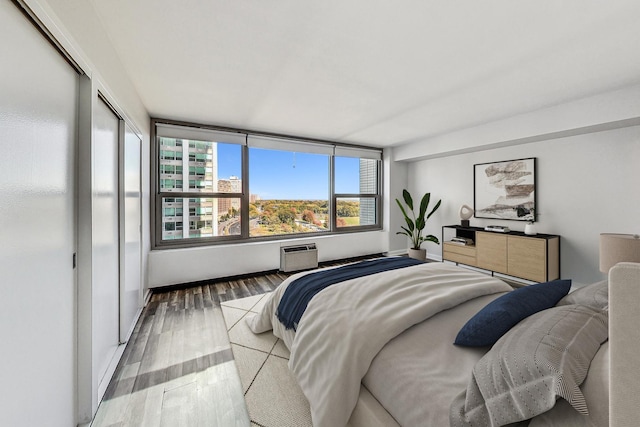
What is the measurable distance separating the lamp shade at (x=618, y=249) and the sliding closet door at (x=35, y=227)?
11.5 feet

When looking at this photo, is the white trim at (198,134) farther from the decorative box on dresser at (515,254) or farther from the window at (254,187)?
the decorative box on dresser at (515,254)

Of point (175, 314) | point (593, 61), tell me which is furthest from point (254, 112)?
point (593, 61)

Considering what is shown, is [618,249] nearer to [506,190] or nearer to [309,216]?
[506,190]

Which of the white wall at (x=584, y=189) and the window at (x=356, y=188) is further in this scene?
the window at (x=356, y=188)

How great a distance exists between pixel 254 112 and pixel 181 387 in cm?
291

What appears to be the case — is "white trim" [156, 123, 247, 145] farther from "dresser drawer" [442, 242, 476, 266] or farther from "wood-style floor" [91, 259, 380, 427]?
"dresser drawer" [442, 242, 476, 266]

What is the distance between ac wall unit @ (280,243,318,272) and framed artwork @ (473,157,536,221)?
2.91m

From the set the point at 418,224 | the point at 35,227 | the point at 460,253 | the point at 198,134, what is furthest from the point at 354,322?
the point at 418,224

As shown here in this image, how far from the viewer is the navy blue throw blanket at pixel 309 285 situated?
6.07 ft

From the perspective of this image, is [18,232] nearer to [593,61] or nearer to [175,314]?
[175,314]

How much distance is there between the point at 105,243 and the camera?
1729mm

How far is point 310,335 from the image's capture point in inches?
58.6

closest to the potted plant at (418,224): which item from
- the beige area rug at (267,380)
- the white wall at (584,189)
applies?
the white wall at (584,189)

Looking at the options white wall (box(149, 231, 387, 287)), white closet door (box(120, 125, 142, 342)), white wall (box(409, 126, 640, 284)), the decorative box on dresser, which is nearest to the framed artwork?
white wall (box(409, 126, 640, 284))
